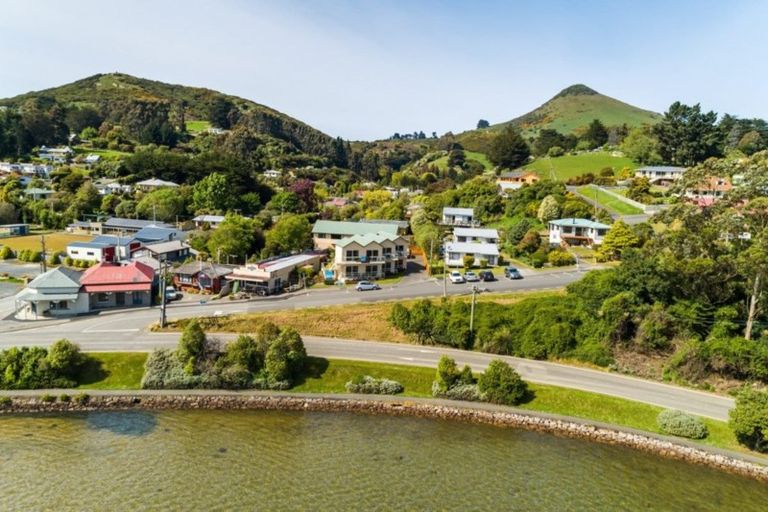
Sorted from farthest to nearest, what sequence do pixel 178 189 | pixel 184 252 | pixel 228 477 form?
1. pixel 178 189
2. pixel 184 252
3. pixel 228 477

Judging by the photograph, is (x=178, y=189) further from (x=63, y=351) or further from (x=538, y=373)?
(x=538, y=373)

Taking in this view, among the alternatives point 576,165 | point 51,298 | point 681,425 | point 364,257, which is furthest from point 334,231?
point 576,165

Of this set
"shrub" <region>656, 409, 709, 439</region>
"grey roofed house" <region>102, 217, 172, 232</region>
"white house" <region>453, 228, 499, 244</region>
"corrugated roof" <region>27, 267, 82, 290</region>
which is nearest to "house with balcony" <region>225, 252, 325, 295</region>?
"corrugated roof" <region>27, 267, 82, 290</region>

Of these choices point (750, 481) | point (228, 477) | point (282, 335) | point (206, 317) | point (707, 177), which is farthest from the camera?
point (206, 317)

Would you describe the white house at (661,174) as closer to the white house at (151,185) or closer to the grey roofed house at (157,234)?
the grey roofed house at (157,234)

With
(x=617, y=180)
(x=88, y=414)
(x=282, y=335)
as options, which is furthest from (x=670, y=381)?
(x=617, y=180)

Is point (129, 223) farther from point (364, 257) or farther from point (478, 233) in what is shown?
point (478, 233)

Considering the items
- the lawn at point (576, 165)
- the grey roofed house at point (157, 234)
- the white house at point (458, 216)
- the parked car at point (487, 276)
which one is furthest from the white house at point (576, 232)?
the grey roofed house at point (157, 234)
